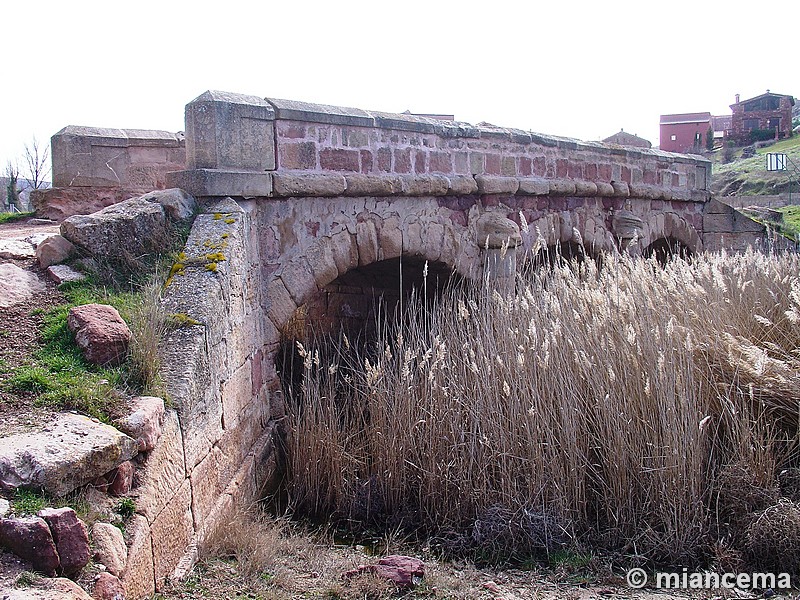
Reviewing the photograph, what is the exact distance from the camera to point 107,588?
8.13 ft

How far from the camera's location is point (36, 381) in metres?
→ 3.15

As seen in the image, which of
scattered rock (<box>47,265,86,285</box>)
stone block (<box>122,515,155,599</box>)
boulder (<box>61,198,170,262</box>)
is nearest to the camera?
stone block (<box>122,515,155,599</box>)

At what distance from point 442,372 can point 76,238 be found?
96.1 inches

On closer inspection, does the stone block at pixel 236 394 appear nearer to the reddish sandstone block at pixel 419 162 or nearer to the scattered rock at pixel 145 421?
the scattered rock at pixel 145 421

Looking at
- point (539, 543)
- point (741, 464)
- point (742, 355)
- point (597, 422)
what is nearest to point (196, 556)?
point (539, 543)

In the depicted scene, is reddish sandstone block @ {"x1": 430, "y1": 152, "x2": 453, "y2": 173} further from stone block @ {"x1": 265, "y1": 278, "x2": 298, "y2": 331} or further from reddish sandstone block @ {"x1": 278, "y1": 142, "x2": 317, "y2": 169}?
stone block @ {"x1": 265, "y1": 278, "x2": 298, "y2": 331}

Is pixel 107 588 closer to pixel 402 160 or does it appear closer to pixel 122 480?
pixel 122 480

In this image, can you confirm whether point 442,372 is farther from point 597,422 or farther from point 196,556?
point 196,556

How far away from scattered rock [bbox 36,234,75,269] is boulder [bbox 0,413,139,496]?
5.60 ft

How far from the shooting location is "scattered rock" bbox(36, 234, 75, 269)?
4.37 m

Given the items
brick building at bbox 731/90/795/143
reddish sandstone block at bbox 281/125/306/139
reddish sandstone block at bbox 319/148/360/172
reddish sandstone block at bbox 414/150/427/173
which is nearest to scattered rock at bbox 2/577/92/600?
reddish sandstone block at bbox 281/125/306/139

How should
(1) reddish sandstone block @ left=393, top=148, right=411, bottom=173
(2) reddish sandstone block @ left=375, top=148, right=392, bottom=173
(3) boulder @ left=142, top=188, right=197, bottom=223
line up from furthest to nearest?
(1) reddish sandstone block @ left=393, top=148, right=411, bottom=173
(2) reddish sandstone block @ left=375, top=148, right=392, bottom=173
(3) boulder @ left=142, top=188, right=197, bottom=223

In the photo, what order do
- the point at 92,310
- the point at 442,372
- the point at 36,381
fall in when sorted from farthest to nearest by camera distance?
the point at 442,372 → the point at 92,310 → the point at 36,381

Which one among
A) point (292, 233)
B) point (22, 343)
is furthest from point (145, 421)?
point (292, 233)
